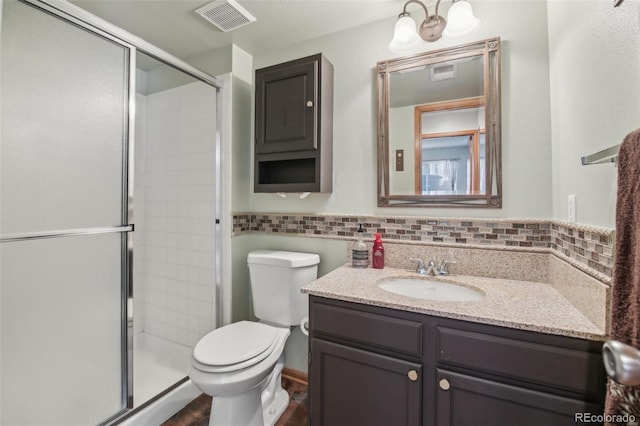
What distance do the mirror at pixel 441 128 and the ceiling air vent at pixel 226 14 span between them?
2.65 ft

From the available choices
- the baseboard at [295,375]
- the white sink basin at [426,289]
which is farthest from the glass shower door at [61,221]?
the white sink basin at [426,289]

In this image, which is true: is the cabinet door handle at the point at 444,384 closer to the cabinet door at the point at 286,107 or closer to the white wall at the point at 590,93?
the white wall at the point at 590,93

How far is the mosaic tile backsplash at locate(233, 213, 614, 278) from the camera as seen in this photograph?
0.93 m

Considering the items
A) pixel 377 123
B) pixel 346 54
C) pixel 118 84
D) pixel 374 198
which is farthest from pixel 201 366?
pixel 346 54

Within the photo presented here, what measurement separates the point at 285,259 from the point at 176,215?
1078 millimetres

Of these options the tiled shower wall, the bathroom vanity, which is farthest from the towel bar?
the tiled shower wall

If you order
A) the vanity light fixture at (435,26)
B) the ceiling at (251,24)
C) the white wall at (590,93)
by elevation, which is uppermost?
the ceiling at (251,24)

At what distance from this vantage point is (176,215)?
2197 mm

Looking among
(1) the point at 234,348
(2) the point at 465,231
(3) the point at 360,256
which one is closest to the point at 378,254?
(3) the point at 360,256

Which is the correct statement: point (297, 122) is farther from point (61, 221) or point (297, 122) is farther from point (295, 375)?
point (295, 375)

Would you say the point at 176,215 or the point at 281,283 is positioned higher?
the point at 176,215

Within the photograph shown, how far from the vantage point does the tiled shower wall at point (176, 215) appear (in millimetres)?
2014

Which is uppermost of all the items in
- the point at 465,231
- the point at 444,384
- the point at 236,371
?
the point at 465,231

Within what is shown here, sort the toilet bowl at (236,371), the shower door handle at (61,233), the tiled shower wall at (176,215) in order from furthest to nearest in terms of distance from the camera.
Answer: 1. the tiled shower wall at (176,215)
2. the toilet bowl at (236,371)
3. the shower door handle at (61,233)
